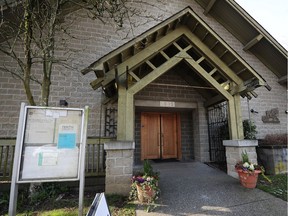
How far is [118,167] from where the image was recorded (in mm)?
3311

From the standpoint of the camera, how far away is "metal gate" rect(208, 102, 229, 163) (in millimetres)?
5949

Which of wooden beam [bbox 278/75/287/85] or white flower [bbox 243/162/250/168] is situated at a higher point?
wooden beam [bbox 278/75/287/85]

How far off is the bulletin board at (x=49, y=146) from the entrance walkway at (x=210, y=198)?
1.39 m

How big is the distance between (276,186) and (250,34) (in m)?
5.88

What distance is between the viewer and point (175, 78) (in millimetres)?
6477

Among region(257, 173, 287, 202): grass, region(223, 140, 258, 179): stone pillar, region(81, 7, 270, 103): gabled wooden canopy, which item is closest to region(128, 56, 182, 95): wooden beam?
region(81, 7, 270, 103): gabled wooden canopy

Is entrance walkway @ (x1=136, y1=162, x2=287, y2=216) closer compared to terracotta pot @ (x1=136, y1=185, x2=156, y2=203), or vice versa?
entrance walkway @ (x1=136, y1=162, x2=287, y2=216)

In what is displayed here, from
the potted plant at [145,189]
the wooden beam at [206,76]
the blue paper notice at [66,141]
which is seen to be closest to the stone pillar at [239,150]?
the wooden beam at [206,76]

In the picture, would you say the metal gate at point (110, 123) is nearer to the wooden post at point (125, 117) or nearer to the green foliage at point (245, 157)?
the wooden post at point (125, 117)

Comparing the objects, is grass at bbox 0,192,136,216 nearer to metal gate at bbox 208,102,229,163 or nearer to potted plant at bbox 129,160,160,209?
potted plant at bbox 129,160,160,209

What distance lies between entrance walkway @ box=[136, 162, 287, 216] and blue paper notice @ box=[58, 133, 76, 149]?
1.52 meters

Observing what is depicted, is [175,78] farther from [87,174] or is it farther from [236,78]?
[87,174]

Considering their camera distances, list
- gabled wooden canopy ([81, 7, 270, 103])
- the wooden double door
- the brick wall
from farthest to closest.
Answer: the wooden double door → the brick wall → gabled wooden canopy ([81, 7, 270, 103])

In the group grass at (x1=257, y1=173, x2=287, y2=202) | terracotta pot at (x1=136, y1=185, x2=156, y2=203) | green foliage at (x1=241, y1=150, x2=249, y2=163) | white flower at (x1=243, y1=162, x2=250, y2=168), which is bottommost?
grass at (x1=257, y1=173, x2=287, y2=202)
